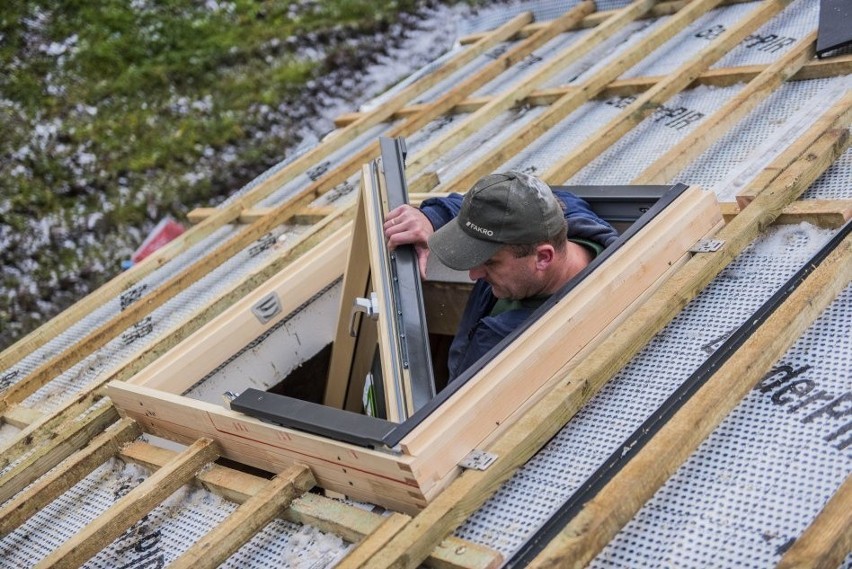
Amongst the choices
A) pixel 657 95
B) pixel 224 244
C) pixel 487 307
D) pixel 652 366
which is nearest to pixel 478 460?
pixel 652 366

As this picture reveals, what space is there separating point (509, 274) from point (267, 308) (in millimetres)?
1216

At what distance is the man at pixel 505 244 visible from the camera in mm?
2627

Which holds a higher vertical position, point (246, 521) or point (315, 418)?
point (315, 418)

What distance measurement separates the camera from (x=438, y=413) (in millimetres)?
2352

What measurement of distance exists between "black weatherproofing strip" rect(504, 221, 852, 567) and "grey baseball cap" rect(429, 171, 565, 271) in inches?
22.8

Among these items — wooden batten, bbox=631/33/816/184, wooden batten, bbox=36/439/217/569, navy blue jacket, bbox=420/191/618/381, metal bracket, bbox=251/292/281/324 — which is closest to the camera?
wooden batten, bbox=36/439/217/569

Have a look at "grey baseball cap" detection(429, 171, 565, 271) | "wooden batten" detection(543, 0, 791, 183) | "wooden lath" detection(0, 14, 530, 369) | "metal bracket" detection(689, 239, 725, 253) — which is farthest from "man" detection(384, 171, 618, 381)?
"wooden lath" detection(0, 14, 530, 369)

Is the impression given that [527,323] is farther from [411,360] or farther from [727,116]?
[727,116]

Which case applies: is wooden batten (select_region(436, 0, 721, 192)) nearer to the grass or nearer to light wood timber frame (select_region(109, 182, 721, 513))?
light wood timber frame (select_region(109, 182, 721, 513))

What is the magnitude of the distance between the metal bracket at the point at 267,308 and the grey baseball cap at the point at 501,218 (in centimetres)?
110

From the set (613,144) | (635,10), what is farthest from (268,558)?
(635,10)

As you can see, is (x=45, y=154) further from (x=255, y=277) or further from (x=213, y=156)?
(x=255, y=277)

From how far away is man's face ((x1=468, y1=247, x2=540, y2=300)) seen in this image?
270cm

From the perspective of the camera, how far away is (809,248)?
2.88 metres
